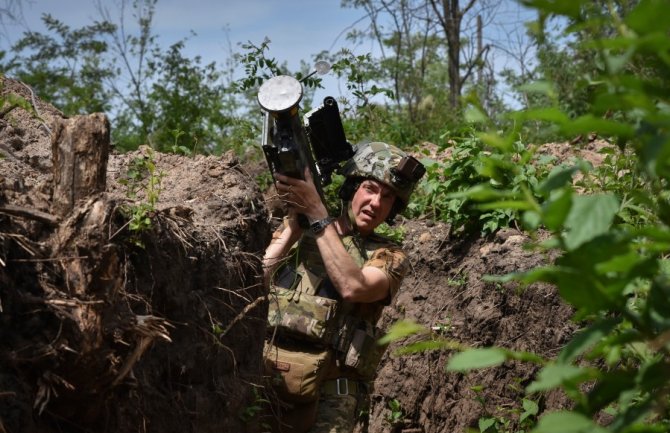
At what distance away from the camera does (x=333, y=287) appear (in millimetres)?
5469

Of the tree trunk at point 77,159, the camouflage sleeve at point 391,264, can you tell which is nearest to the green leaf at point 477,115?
the tree trunk at point 77,159

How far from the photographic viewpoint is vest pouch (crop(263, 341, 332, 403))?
203 inches

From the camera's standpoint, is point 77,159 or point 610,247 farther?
point 77,159

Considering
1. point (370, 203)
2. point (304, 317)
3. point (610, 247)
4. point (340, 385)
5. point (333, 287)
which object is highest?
point (370, 203)

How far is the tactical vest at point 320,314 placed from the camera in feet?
17.3

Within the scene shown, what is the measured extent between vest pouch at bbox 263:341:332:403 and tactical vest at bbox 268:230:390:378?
0.11 m

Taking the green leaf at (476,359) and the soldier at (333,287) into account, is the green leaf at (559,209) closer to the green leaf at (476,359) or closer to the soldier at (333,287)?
the green leaf at (476,359)

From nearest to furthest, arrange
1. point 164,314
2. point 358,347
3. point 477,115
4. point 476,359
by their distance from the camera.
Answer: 1. point 476,359
2. point 477,115
3. point 164,314
4. point 358,347

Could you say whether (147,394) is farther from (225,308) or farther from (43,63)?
(43,63)

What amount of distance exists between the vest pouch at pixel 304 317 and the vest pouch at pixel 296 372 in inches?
4.1

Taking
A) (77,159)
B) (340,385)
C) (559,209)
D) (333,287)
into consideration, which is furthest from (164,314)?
(559,209)

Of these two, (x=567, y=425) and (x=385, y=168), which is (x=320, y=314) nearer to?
(x=385, y=168)

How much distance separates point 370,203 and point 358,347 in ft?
2.79

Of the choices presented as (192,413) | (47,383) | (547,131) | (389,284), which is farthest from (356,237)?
(547,131)
